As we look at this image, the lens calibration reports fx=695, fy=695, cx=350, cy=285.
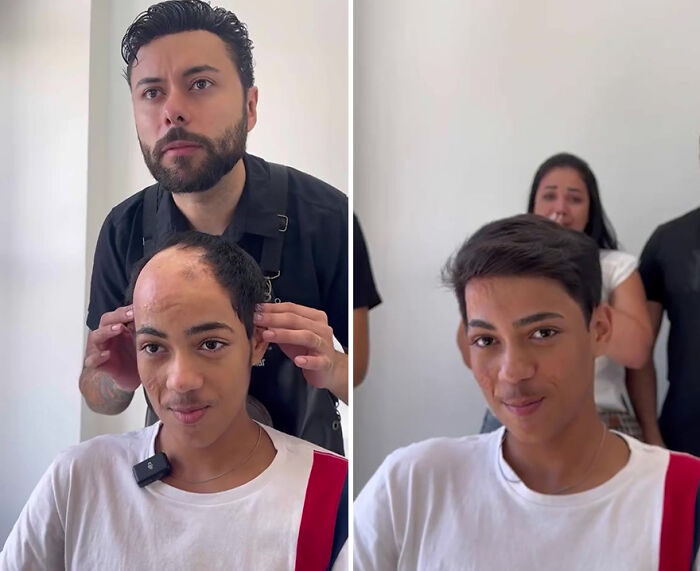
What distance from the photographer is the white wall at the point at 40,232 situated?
4.13ft

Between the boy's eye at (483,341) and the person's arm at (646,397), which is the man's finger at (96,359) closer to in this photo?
the boy's eye at (483,341)

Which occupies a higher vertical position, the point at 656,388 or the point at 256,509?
the point at 656,388

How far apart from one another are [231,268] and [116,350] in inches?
9.9

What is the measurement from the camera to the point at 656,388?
108 cm

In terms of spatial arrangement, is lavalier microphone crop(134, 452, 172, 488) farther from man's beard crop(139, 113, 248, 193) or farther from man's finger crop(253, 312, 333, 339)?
man's beard crop(139, 113, 248, 193)

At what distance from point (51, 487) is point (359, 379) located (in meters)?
0.58

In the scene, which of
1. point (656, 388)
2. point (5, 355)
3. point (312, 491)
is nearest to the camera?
point (656, 388)

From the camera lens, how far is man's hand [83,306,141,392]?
1193 millimetres

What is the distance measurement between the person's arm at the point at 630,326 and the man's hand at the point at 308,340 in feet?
1.47

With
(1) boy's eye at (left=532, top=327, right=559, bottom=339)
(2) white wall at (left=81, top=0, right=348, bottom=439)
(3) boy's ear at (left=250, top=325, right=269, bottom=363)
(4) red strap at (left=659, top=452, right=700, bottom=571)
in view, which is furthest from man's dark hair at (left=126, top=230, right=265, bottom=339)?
(4) red strap at (left=659, top=452, right=700, bottom=571)

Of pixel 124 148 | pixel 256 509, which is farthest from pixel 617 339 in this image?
pixel 124 148

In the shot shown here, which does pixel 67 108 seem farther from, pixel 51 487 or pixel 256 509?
pixel 256 509

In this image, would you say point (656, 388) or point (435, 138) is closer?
point (656, 388)

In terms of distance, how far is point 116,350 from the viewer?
1.21 meters
